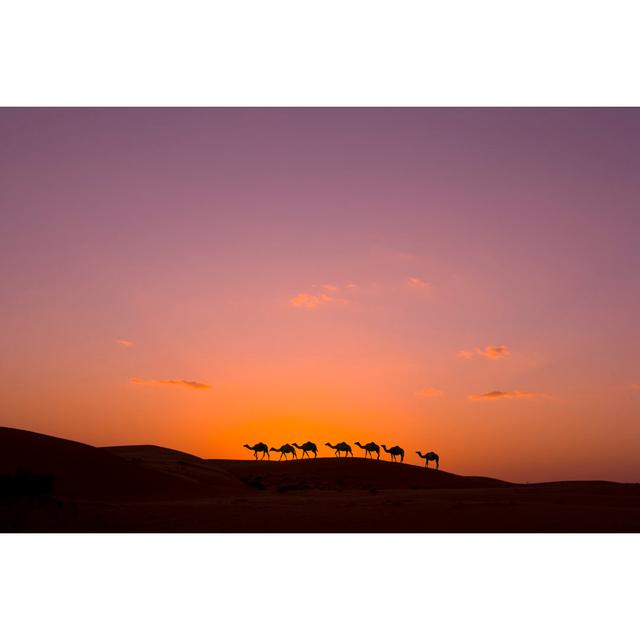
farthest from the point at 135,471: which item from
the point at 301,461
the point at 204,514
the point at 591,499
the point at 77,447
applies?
the point at 301,461

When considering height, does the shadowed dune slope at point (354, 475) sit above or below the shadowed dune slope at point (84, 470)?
above

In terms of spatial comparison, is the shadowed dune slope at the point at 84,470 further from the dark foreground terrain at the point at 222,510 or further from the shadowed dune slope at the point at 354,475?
the shadowed dune slope at the point at 354,475

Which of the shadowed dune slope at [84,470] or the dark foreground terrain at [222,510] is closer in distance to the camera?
the dark foreground terrain at [222,510]

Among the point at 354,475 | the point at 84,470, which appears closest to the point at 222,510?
the point at 84,470

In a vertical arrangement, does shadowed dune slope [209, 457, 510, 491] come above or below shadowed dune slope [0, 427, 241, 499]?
above

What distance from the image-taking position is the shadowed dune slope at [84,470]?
1945 centimetres

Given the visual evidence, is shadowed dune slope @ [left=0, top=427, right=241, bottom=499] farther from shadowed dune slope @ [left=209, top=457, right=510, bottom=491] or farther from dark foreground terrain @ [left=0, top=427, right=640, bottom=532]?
shadowed dune slope @ [left=209, top=457, right=510, bottom=491]

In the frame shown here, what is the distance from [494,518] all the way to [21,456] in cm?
1480

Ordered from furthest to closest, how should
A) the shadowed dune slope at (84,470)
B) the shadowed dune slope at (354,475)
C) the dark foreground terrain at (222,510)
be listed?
the shadowed dune slope at (354,475) < the shadowed dune slope at (84,470) < the dark foreground terrain at (222,510)

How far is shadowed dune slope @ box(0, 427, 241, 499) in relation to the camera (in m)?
19.5

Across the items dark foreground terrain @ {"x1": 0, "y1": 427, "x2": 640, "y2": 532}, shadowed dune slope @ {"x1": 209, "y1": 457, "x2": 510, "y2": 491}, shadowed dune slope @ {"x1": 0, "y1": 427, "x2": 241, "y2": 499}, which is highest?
shadowed dune slope @ {"x1": 209, "y1": 457, "x2": 510, "y2": 491}

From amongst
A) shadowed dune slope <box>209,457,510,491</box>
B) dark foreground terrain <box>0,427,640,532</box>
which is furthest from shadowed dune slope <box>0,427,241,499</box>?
shadowed dune slope <box>209,457,510,491</box>

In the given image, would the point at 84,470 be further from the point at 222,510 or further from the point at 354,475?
the point at 354,475

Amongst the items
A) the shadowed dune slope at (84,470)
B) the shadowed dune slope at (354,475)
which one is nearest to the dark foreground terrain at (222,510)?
the shadowed dune slope at (84,470)
